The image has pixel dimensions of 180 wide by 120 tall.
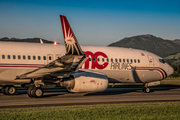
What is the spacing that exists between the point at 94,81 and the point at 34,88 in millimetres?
3859

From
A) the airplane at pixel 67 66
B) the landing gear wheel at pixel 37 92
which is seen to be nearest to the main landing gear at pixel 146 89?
the airplane at pixel 67 66

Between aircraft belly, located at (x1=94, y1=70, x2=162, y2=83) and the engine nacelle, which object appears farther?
aircraft belly, located at (x1=94, y1=70, x2=162, y2=83)

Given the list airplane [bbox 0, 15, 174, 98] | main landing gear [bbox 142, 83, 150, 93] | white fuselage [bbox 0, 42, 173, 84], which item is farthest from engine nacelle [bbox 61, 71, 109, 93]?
main landing gear [bbox 142, 83, 150, 93]

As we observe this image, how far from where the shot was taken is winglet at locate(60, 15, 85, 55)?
44.9 feet

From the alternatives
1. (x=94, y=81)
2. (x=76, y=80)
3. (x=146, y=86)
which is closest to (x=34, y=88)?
(x=76, y=80)

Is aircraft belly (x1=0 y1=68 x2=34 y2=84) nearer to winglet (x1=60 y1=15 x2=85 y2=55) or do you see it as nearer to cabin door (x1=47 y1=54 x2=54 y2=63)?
cabin door (x1=47 y1=54 x2=54 y2=63)

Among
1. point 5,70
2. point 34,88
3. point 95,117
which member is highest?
point 5,70

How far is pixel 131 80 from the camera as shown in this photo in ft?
70.7

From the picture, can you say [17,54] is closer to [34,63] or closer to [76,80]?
[34,63]

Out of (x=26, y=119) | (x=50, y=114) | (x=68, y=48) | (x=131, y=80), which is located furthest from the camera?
(x=131, y=80)

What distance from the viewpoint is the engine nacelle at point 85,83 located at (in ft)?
53.2

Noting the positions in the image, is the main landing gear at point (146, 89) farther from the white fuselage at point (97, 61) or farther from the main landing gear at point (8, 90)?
the main landing gear at point (8, 90)

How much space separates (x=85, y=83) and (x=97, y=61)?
12.3ft

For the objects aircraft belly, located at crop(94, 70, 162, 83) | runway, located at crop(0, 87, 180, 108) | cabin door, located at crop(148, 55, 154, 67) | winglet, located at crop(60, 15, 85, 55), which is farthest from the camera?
cabin door, located at crop(148, 55, 154, 67)
